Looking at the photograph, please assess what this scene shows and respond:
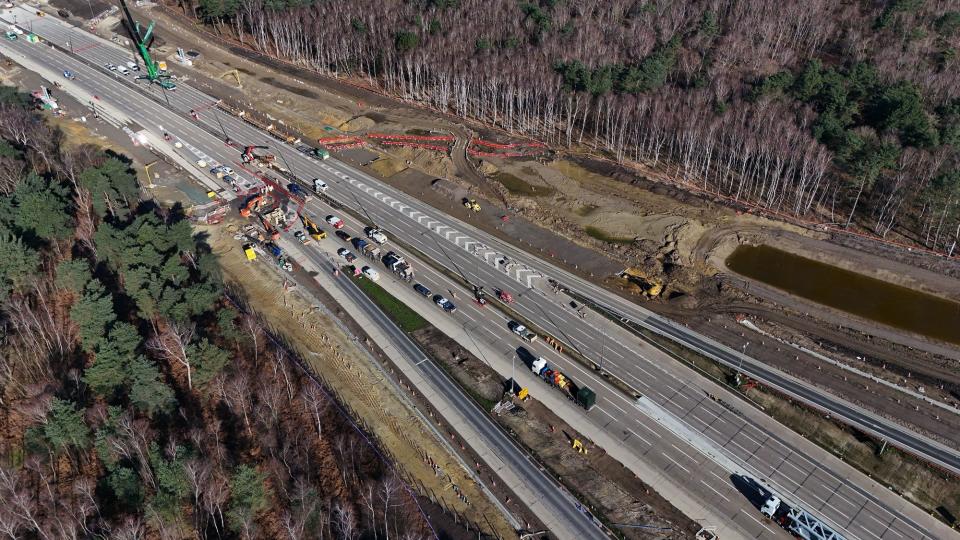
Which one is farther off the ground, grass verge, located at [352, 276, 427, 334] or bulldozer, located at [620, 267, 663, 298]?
bulldozer, located at [620, 267, 663, 298]

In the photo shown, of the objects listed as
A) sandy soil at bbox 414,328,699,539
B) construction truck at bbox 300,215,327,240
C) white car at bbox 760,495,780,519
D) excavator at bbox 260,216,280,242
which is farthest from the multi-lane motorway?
excavator at bbox 260,216,280,242

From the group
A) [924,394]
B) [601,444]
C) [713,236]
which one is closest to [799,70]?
[713,236]

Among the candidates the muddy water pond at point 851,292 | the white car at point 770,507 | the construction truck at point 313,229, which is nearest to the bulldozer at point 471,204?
the construction truck at point 313,229

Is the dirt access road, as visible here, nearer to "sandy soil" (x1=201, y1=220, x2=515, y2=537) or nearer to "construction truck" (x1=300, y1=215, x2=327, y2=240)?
"construction truck" (x1=300, y1=215, x2=327, y2=240)

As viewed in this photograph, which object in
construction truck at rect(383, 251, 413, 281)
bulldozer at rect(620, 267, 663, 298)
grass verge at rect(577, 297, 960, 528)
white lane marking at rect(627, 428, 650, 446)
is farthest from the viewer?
construction truck at rect(383, 251, 413, 281)

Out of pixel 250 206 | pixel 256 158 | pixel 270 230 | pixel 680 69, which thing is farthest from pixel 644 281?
pixel 256 158

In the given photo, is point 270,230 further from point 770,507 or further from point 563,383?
point 770,507
